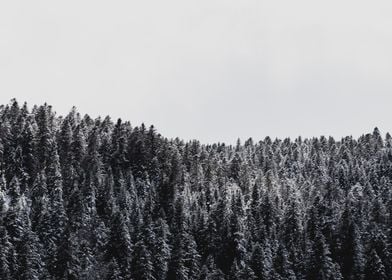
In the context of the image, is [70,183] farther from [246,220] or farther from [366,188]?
[366,188]

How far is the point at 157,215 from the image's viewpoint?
13125 cm

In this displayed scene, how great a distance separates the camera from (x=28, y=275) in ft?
307

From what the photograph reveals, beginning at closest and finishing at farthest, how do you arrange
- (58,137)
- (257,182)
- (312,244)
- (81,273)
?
(81,273)
(312,244)
(58,137)
(257,182)

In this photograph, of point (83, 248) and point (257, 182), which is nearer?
point (83, 248)

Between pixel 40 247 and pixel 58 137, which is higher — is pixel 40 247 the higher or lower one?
the lower one

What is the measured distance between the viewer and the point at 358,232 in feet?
400

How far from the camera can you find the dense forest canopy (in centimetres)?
10475

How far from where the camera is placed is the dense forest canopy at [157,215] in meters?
105

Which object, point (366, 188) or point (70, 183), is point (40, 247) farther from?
point (366, 188)

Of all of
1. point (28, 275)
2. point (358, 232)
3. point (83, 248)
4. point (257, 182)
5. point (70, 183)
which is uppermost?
point (257, 182)

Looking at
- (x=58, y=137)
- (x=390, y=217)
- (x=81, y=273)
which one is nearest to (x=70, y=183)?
(x=58, y=137)

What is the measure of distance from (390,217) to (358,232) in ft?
47.3

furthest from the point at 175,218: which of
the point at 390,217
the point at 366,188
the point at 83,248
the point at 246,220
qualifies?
the point at 366,188

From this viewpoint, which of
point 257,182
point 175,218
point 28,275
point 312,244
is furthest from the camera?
point 257,182
